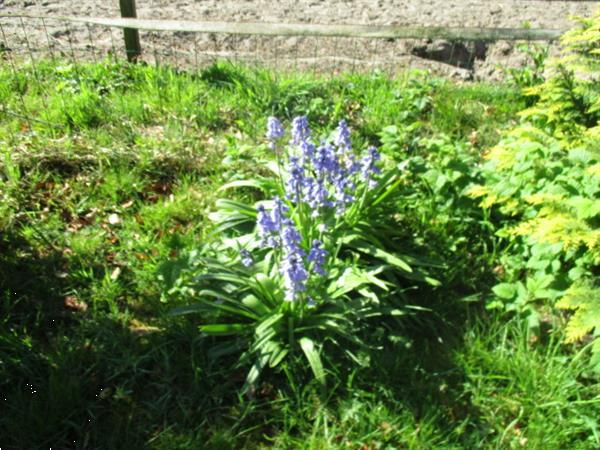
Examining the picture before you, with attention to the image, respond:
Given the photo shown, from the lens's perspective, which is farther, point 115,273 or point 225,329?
point 115,273

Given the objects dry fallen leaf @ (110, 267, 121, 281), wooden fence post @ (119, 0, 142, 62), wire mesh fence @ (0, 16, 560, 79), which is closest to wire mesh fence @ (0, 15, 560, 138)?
wire mesh fence @ (0, 16, 560, 79)

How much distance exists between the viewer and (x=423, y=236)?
354 centimetres

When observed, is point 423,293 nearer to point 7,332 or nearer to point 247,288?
point 247,288

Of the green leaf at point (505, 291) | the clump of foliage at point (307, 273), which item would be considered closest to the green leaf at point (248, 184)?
the clump of foliage at point (307, 273)

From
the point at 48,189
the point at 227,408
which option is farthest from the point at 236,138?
the point at 227,408

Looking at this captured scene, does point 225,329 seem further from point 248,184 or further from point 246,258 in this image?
point 248,184

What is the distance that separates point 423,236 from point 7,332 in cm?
247

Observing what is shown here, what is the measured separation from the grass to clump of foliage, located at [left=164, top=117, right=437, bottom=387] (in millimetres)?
171

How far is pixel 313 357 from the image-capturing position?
2.66 meters

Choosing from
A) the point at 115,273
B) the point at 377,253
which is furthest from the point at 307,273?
the point at 115,273

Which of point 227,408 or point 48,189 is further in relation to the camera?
point 48,189

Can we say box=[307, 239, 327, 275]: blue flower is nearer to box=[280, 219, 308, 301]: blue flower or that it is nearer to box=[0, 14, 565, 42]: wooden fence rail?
box=[280, 219, 308, 301]: blue flower

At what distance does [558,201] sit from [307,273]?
151 cm

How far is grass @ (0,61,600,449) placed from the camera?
8.50ft
